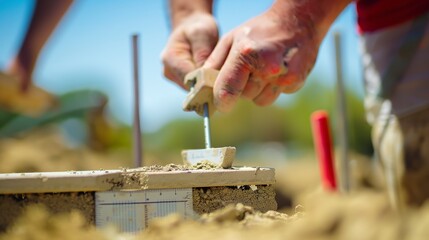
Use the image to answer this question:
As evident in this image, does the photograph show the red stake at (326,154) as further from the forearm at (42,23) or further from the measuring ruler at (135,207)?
the forearm at (42,23)

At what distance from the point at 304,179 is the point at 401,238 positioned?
10.1m

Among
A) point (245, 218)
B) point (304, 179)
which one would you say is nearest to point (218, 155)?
point (245, 218)

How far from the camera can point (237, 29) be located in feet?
8.59

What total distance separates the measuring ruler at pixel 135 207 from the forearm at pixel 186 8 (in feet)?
4.94

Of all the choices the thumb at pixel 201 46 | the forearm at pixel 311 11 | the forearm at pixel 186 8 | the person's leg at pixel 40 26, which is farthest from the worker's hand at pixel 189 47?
the person's leg at pixel 40 26

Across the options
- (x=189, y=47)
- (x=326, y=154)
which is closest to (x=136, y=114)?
(x=189, y=47)

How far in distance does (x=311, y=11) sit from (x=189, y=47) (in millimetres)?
683

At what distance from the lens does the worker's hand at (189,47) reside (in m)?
2.91

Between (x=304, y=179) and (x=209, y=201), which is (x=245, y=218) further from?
(x=304, y=179)

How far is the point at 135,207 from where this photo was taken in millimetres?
1933

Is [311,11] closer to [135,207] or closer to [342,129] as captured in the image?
[135,207]

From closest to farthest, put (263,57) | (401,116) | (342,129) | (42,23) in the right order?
(263,57) < (401,116) < (342,129) < (42,23)

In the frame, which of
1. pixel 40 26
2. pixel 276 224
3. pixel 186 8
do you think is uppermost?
pixel 40 26

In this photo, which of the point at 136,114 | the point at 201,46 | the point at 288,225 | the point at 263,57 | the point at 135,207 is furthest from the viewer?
the point at 136,114
